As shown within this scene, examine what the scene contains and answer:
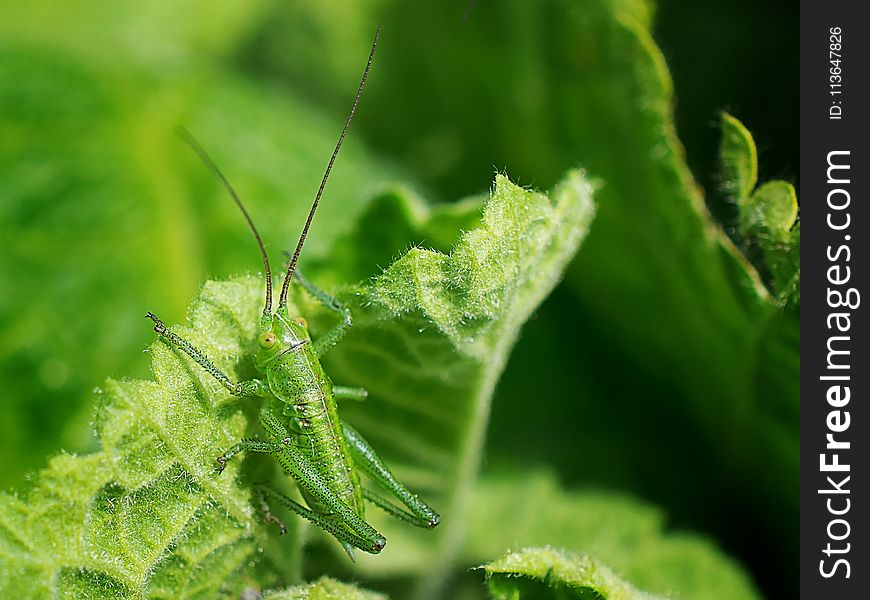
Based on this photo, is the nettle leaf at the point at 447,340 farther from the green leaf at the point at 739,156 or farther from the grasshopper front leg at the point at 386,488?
the green leaf at the point at 739,156

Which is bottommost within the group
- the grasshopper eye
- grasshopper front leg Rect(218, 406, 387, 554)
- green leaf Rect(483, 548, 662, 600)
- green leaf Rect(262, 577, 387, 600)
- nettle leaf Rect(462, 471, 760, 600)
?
green leaf Rect(262, 577, 387, 600)

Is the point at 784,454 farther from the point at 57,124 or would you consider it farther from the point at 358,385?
the point at 57,124

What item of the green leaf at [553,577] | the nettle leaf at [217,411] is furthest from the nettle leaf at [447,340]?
the green leaf at [553,577]

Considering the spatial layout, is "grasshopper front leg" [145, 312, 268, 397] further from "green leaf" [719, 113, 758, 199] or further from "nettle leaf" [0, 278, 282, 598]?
"green leaf" [719, 113, 758, 199]

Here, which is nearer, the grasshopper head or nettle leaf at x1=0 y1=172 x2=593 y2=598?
nettle leaf at x1=0 y1=172 x2=593 y2=598

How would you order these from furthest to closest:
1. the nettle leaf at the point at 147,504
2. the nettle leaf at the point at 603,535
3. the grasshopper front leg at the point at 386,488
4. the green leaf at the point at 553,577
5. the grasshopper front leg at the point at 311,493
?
the nettle leaf at the point at 603,535 → the grasshopper front leg at the point at 386,488 → the grasshopper front leg at the point at 311,493 → the green leaf at the point at 553,577 → the nettle leaf at the point at 147,504

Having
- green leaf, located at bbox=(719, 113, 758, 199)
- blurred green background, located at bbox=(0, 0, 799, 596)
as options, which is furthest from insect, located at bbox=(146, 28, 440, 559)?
green leaf, located at bbox=(719, 113, 758, 199)
